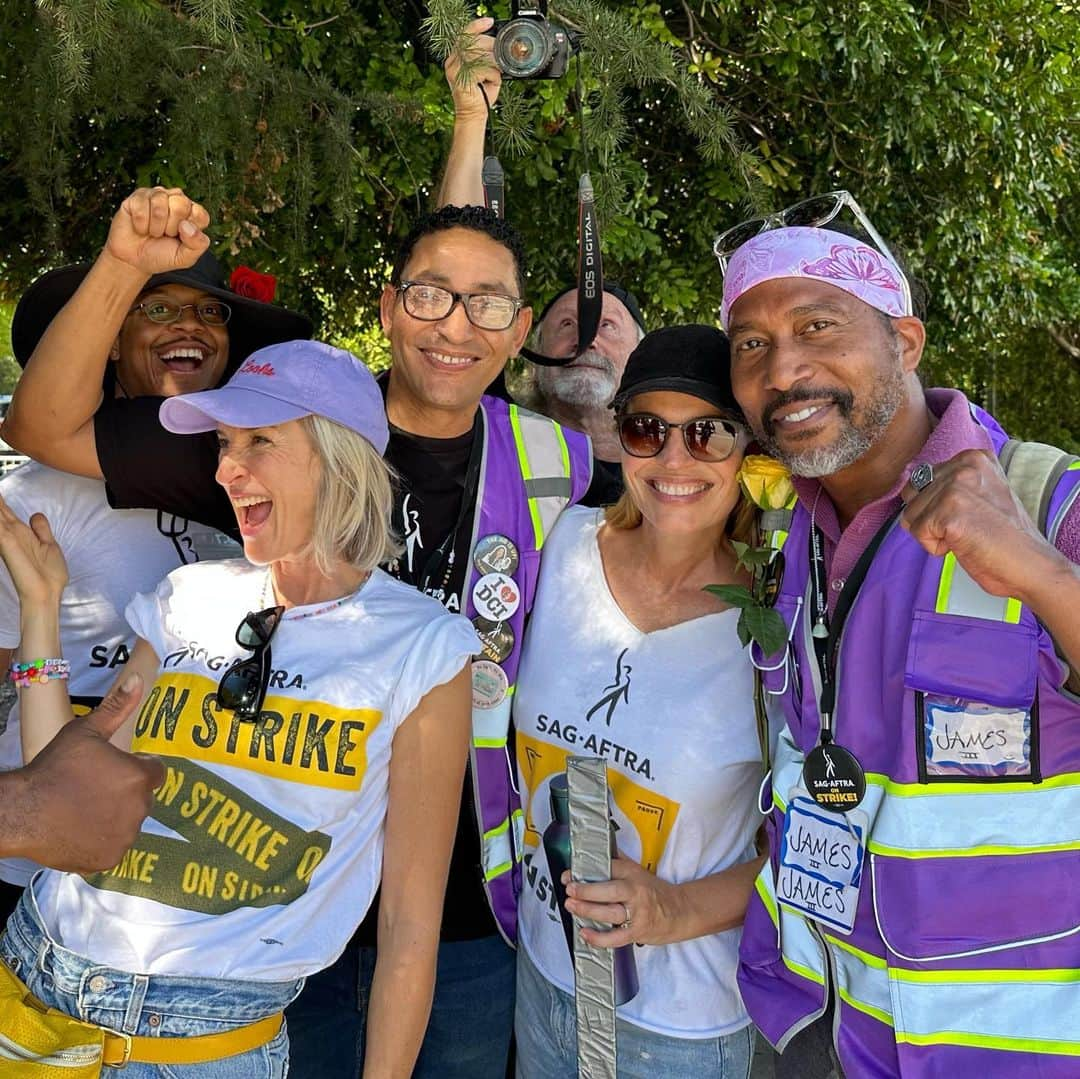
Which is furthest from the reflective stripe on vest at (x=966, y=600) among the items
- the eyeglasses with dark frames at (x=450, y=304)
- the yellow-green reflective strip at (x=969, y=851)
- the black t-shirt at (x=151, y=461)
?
the black t-shirt at (x=151, y=461)

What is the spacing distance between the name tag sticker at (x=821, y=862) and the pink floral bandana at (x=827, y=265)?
3.28ft

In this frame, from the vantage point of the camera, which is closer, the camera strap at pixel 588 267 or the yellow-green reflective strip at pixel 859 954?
the yellow-green reflective strip at pixel 859 954

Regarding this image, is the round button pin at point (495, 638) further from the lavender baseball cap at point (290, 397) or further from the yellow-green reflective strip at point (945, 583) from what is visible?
the yellow-green reflective strip at point (945, 583)

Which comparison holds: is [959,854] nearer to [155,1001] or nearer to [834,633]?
[834,633]

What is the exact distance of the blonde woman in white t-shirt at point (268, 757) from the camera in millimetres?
1958

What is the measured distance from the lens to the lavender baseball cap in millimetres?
2236

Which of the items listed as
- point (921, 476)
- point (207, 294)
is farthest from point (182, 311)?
point (921, 476)

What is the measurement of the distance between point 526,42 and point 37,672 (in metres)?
1.77

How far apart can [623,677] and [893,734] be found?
60 cm

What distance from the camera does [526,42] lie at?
2.73 m

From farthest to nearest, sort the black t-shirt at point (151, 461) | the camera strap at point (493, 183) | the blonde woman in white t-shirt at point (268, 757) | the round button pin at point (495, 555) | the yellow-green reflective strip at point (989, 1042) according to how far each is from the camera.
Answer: the camera strap at point (493, 183)
the round button pin at point (495, 555)
the black t-shirt at point (151, 461)
the blonde woman in white t-shirt at point (268, 757)
the yellow-green reflective strip at point (989, 1042)

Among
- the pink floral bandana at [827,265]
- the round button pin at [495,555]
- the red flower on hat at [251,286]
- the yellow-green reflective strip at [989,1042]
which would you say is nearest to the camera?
the yellow-green reflective strip at [989,1042]

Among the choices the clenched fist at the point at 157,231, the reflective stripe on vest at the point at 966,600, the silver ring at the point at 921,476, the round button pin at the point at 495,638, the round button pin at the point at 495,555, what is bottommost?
the round button pin at the point at 495,638

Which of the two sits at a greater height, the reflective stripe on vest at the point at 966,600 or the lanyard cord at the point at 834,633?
the reflective stripe on vest at the point at 966,600
